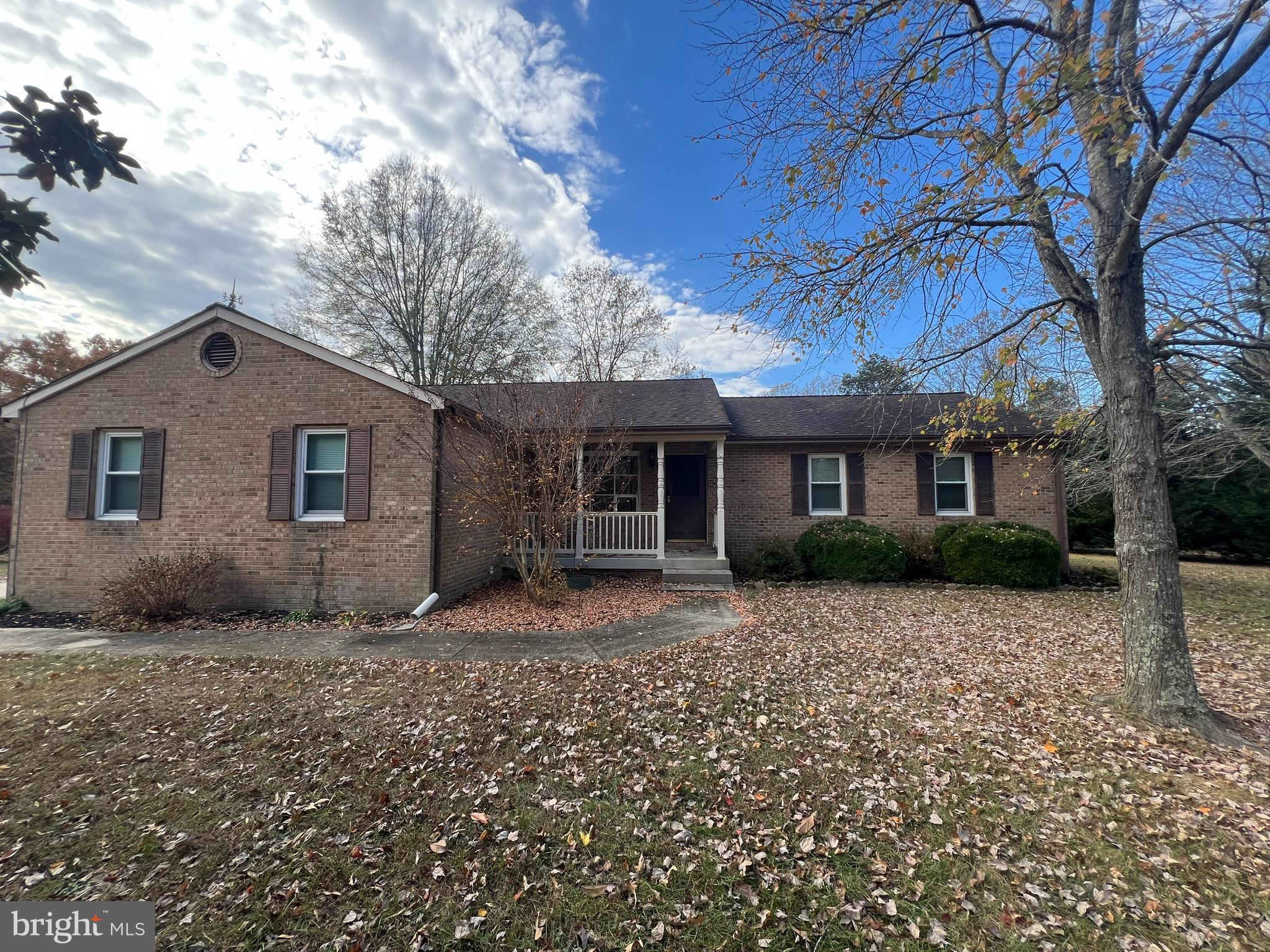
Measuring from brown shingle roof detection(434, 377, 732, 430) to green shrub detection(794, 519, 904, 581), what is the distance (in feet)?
10.2

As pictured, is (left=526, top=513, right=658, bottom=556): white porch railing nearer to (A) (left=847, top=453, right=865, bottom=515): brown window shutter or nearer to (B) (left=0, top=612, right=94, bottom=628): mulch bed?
(A) (left=847, top=453, right=865, bottom=515): brown window shutter

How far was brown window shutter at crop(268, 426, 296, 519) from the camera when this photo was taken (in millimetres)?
7660

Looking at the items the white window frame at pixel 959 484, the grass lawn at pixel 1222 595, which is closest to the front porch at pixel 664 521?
the white window frame at pixel 959 484

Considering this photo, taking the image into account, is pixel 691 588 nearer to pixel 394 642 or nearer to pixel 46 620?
pixel 394 642

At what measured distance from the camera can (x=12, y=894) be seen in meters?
2.35

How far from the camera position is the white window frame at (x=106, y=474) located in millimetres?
7934

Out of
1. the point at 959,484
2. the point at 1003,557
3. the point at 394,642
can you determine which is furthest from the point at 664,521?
the point at 959,484

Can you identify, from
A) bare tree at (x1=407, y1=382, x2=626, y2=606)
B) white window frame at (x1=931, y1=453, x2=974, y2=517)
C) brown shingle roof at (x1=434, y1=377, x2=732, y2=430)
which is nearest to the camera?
bare tree at (x1=407, y1=382, x2=626, y2=606)

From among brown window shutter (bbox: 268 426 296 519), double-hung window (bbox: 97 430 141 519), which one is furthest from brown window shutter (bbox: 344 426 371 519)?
double-hung window (bbox: 97 430 141 519)

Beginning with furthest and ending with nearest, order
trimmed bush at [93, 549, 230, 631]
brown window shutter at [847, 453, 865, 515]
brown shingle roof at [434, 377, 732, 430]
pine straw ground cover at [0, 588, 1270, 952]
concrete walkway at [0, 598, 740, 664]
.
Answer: brown window shutter at [847, 453, 865, 515]
brown shingle roof at [434, 377, 732, 430]
trimmed bush at [93, 549, 230, 631]
concrete walkway at [0, 598, 740, 664]
pine straw ground cover at [0, 588, 1270, 952]

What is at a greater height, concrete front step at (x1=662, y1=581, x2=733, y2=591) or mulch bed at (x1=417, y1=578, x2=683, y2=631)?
concrete front step at (x1=662, y1=581, x2=733, y2=591)

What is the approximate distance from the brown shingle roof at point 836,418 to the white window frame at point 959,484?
0.82 meters

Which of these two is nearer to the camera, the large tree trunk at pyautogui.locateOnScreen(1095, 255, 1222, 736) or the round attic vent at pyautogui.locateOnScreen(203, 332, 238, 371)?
the large tree trunk at pyautogui.locateOnScreen(1095, 255, 1222, 736)

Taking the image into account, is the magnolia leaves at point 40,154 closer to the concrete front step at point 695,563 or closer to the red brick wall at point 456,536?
the red brick wall at point 456,536
